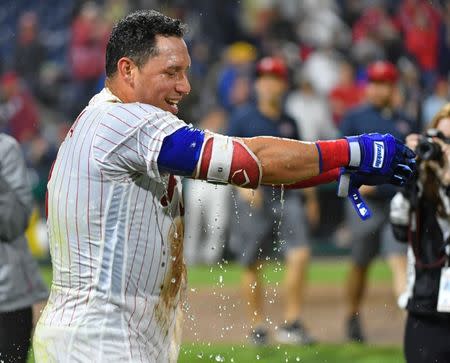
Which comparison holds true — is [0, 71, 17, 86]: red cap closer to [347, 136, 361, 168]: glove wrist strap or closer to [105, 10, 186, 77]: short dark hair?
[105, 10, 186, 77]: short dark hair

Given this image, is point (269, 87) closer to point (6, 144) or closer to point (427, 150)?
point (6, 144)

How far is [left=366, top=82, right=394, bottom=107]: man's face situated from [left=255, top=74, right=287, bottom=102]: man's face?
79 centimetres

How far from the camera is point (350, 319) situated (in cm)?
884

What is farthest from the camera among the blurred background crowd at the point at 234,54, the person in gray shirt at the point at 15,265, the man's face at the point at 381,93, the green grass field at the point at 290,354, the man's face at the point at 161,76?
the blurred background crowd at the point at 234,54

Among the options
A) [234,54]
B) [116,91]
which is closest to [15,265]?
[116,91]

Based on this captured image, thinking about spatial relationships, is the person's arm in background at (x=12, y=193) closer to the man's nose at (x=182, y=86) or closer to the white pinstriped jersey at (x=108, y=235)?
the white pinstriped jersey at (x=108, y=235)

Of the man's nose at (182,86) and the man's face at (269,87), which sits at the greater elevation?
the man's face at (269,87)

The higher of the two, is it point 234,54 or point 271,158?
point 234,54

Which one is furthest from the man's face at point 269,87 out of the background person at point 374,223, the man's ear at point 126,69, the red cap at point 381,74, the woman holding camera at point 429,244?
the man's ear at point 126,69

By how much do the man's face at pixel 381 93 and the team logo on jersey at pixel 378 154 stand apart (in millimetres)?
5868

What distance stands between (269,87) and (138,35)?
219 inches

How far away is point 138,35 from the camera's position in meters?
3.70

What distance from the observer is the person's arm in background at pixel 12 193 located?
5.46 meters

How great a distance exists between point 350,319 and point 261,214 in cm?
113
